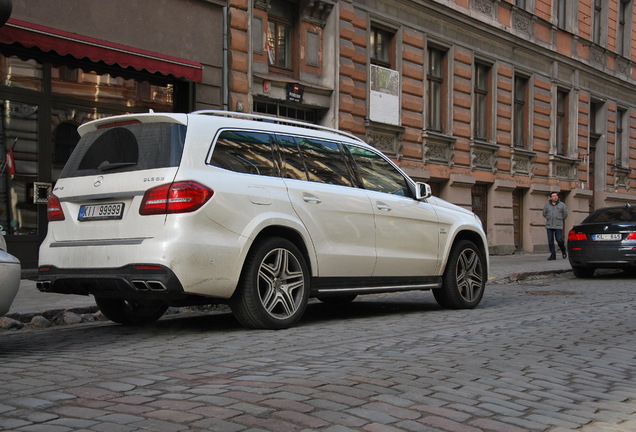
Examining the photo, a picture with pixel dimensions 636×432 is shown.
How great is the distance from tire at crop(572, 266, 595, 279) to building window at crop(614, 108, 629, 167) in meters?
16.9

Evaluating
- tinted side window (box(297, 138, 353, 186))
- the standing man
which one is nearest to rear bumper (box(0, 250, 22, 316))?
A: tinted side window (box(297, 138, 353, 186))

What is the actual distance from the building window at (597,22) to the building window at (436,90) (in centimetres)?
1070

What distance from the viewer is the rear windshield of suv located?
20.8 ft

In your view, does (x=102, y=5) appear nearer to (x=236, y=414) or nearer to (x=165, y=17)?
(x=165, y=17)

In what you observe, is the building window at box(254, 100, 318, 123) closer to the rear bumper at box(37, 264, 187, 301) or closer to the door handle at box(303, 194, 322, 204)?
the door handle at box(303, 194, 322, 204)

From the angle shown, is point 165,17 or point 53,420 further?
point 165,17

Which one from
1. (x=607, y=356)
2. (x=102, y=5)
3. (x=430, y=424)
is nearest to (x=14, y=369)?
(x=430, y=424)

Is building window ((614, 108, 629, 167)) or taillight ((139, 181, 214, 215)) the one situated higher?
building window ((614, 108, 629, 167))

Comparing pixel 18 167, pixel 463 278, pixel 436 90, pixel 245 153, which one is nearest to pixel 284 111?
pixel 436 90

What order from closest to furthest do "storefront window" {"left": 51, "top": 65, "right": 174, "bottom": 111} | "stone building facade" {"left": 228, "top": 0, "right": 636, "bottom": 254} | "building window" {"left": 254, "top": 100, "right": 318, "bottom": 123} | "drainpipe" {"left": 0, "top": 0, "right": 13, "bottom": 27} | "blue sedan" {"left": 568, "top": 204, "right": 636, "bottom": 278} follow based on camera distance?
1. "drainpipe" {"left": 0, "top": 0, "right": 13, "bottom": 27}
2. "storefront window" {"left": 51, "top": 65, "right": 174, "bottom": 111}
3. "blue sedan" {"left": 568, "top": 204, "right": 636, "bottom": 278}
4. "building window" {"left": 254, "top": 100, "right": 318, "bottom": 123}
5. "stone building facade" {"left": 228, "top": 0, "right": 636, "bottom": 254}

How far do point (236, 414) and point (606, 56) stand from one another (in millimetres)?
29764

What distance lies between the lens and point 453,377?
4.79 meters

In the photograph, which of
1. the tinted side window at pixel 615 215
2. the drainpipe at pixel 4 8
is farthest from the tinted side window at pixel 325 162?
the tinted side window at pixel 615 215

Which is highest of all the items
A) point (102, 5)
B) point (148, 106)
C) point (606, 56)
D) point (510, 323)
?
point (606, 56)
